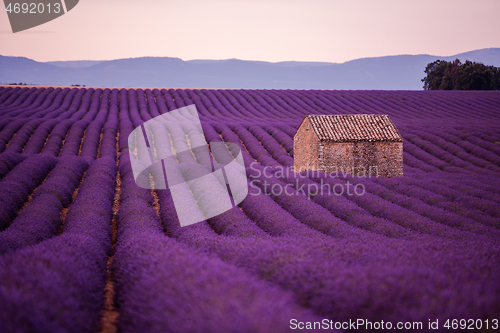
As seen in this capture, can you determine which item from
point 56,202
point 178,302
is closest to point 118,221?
point 56,202

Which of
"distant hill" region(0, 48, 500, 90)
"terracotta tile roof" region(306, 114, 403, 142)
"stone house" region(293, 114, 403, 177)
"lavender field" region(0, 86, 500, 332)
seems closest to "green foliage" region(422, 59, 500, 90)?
"lavender field" region(0, 86, 500, 332)

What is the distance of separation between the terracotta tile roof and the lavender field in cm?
194

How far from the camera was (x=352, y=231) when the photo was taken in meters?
7.69

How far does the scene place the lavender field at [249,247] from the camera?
8.33 feet

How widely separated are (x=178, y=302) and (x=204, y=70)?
615 ft

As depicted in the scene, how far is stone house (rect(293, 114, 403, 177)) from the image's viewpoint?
16.4 meters

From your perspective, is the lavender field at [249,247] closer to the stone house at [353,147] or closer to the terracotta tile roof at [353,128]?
the stone house at [353,147]

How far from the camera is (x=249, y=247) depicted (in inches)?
189

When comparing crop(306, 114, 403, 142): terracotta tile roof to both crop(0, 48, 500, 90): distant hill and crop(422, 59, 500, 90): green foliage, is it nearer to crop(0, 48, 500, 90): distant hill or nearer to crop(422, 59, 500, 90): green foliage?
crop(422, 59, 500, 90): green foliage

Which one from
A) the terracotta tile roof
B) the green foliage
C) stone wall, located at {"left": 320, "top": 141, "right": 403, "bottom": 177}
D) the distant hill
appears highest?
the distant hill

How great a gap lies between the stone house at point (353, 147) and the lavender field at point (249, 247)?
91cm

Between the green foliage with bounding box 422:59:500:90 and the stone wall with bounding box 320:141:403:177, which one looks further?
the green foliage with bounding box 422:59:500:90

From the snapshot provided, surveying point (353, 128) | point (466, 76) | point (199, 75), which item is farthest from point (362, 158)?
point (199, 75)

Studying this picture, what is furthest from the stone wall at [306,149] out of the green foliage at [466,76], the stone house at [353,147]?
the green foliage at [466,76]
